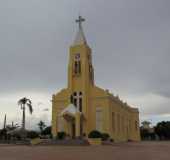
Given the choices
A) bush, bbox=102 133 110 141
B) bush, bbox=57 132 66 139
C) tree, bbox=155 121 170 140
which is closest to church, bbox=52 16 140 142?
bush, bbox=102 133 110 141

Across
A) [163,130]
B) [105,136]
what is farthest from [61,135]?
[163,130]

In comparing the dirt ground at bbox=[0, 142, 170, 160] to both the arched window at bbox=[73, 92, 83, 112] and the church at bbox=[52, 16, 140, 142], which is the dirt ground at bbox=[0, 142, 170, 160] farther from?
the arched window at bbox=[73, 92, 83, 112]

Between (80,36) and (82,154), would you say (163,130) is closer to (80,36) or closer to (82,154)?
(80,36)

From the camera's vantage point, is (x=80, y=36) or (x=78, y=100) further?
(x=80, y=36)

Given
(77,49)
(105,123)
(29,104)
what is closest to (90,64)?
(77,49)

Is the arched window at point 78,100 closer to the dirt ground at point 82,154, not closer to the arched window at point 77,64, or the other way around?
the arched window at point 77,64

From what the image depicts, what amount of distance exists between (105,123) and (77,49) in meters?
12.0

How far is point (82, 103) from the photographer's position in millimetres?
45219

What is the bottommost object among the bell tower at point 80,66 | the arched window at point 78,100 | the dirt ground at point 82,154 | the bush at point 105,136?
the dirt ground at point 82,154

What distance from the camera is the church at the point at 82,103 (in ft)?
145

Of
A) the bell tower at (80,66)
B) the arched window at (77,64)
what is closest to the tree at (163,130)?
the bell tower at (80,66)

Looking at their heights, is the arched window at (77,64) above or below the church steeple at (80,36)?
below

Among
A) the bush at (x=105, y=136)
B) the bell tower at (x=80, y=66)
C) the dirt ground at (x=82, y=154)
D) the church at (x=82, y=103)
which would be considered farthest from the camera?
the bell tower at (x=80, y=66)

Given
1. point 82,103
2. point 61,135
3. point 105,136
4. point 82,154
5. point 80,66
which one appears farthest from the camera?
point 80,66
